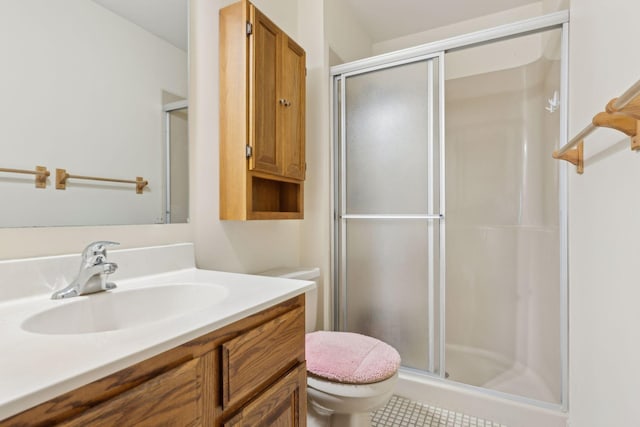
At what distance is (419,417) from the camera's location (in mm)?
1574

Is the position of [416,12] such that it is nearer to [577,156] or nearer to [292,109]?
[292,109]

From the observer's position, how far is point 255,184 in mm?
1514

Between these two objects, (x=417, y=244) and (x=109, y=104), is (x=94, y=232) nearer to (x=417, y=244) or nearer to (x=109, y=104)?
(x=109, y=104)

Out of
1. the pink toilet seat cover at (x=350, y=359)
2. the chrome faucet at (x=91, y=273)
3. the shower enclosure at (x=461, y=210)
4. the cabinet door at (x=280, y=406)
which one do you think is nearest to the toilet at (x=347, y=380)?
the pink toilet seat cover at (x=350, y=359)

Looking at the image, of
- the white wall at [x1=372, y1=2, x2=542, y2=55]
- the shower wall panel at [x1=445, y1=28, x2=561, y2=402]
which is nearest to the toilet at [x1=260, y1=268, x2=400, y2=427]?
the shower wall panel at [x1=445, y1=28, x2=561, y2=402]

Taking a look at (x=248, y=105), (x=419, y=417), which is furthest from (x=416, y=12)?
(x=419, y=417)

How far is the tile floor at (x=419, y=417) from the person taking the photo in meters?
1.52

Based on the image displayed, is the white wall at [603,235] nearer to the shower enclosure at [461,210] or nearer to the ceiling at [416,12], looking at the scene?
the shower enclosure at [461,210]

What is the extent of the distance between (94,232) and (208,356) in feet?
1.94

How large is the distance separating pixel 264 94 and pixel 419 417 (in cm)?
171

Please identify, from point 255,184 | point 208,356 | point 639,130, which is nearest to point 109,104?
point 255,184

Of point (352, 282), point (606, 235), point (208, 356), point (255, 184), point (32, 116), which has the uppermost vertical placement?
point (32, 116)

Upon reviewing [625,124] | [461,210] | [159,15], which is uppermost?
[159,15]

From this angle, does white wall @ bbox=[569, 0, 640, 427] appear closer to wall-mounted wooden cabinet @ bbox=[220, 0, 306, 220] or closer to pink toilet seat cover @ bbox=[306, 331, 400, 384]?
pink toilet seat cover @ bbox=[306, 331, 400, 384]
